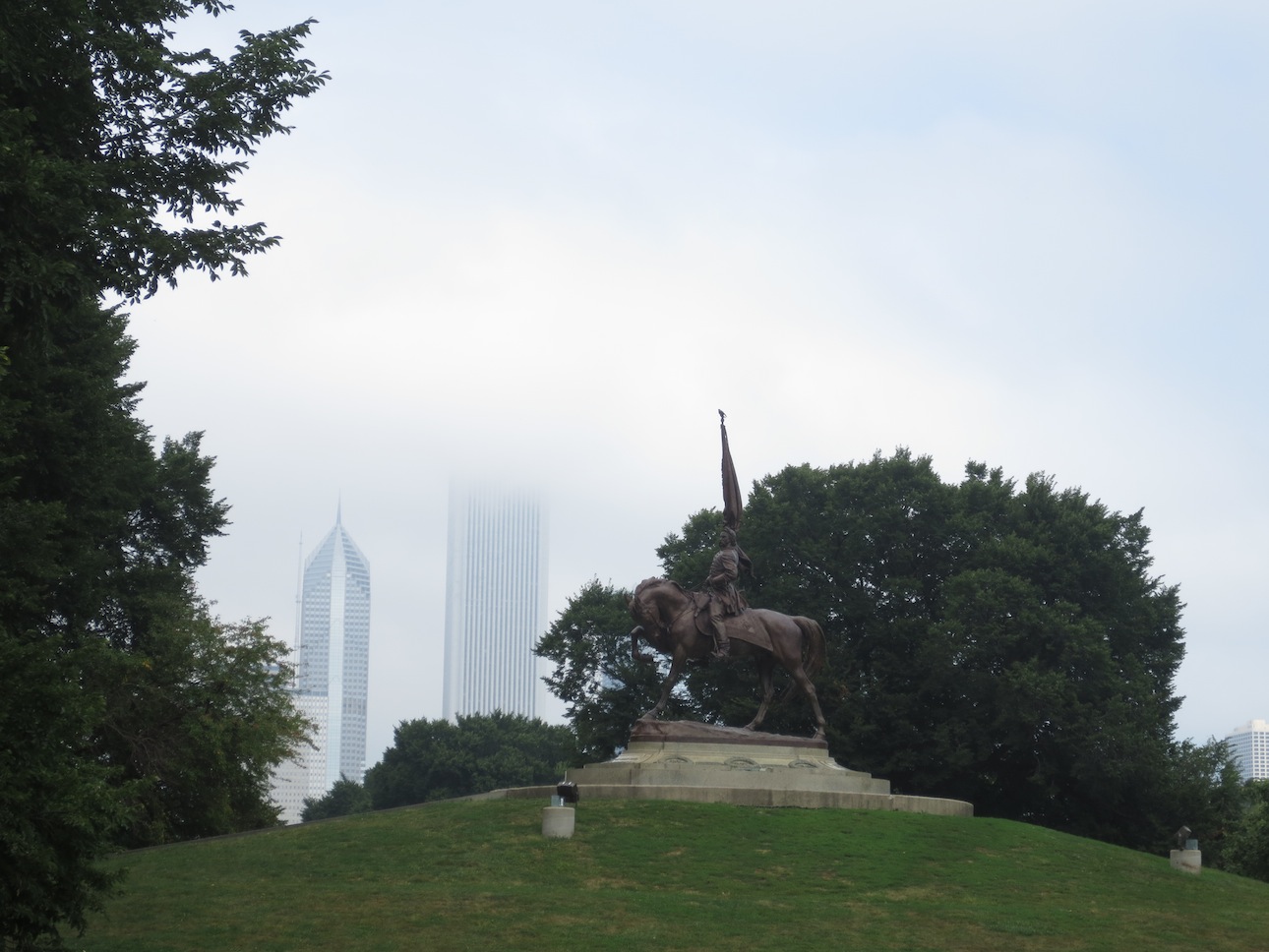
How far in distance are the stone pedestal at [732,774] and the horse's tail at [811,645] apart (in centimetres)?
171

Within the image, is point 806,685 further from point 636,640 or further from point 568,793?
point 568,793

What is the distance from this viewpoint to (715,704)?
1905 inches

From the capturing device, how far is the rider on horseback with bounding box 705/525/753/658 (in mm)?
31453

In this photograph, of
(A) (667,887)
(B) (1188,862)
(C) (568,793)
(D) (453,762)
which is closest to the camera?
(A) (667,887)

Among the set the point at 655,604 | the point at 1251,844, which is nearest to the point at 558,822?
the point at 655,604

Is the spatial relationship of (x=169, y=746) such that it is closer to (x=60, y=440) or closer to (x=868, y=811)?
(x=60, y=440)

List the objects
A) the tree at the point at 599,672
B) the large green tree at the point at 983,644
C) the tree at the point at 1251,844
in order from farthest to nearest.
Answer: the tree at the point at 599,672 < the large green tree at the point at 983,644 < the tree at the point at 1251,844

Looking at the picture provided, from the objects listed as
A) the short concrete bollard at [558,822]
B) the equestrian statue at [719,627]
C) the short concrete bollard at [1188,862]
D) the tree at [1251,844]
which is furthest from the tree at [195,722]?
the tree at [1251,844]

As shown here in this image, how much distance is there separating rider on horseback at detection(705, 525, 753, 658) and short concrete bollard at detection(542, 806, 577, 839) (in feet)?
22.8

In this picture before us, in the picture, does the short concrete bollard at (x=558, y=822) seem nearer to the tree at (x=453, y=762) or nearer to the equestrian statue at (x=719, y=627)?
the equestrian statue at (x=719, y=627)

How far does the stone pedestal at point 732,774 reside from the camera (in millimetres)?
29203

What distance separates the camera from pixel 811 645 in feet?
108

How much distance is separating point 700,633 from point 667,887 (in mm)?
9718

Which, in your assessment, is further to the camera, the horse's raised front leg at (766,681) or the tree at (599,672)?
the tree at (599,672)
